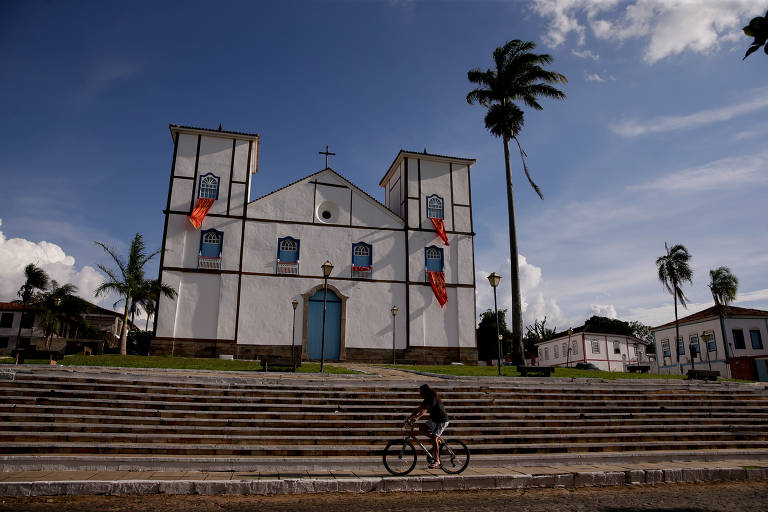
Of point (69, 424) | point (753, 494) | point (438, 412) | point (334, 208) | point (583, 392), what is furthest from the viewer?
point (334, 208)

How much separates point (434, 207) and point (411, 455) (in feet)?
71.9

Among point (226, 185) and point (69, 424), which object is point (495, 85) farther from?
point (69, 424)

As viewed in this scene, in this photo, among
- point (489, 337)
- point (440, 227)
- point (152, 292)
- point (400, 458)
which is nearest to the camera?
point (400, 458)

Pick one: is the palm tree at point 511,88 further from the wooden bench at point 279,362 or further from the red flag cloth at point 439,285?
the wooden bench at point 279,362

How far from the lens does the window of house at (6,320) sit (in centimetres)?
4822

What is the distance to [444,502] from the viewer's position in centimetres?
683

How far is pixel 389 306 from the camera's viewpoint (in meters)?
27.2

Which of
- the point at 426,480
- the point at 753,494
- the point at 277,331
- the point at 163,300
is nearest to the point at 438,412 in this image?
the point at 426,480

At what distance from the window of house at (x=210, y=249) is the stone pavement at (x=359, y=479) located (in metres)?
18.0

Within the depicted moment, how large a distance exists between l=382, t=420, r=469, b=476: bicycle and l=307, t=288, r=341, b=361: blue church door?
56.8ft

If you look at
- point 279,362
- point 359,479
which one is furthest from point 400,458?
point 279,362

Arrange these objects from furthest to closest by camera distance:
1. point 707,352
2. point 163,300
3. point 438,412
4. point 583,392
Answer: point 707,352
point 163,300
point 583,392
point 438,412

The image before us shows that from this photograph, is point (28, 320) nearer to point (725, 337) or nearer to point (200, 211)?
point (200, 211)

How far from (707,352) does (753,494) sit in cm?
3741
